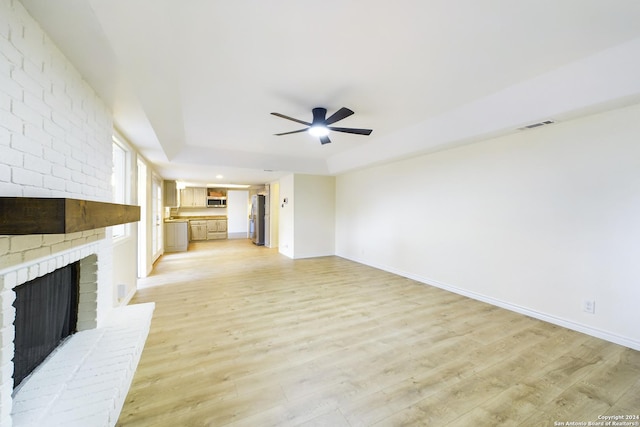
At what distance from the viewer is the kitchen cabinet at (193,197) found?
30.1 feet

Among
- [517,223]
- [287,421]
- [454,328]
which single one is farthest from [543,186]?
[287,421]

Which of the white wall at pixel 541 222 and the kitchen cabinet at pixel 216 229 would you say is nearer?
the white wall at pixel 541 222

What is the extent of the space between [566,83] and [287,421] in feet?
12.1

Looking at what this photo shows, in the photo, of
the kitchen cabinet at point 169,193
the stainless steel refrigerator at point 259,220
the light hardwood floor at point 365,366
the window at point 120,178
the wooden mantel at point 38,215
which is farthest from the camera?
the stainless steel refrigerator at point 259,220

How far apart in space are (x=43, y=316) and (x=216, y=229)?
8231mm

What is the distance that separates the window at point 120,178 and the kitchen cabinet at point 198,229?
238 inches

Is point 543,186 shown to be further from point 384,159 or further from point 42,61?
point 42,61

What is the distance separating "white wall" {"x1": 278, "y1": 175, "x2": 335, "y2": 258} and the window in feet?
11.7

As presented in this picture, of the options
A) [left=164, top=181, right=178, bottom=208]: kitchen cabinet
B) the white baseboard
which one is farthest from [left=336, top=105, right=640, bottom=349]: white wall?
[left=164, top=181, right=178, bottom=208]: kitchen cabinet

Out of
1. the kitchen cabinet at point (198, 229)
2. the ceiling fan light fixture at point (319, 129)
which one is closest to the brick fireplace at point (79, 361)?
the ceiling fan light fixture at point (319, 129)

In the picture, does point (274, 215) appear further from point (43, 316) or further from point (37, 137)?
point (37, 137)

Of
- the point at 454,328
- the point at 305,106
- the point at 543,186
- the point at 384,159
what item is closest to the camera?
the point at 454,328

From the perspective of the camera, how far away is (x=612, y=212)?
247cm

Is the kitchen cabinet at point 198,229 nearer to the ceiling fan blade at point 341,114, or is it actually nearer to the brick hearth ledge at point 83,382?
the brick hearth ledge at point 83,382
